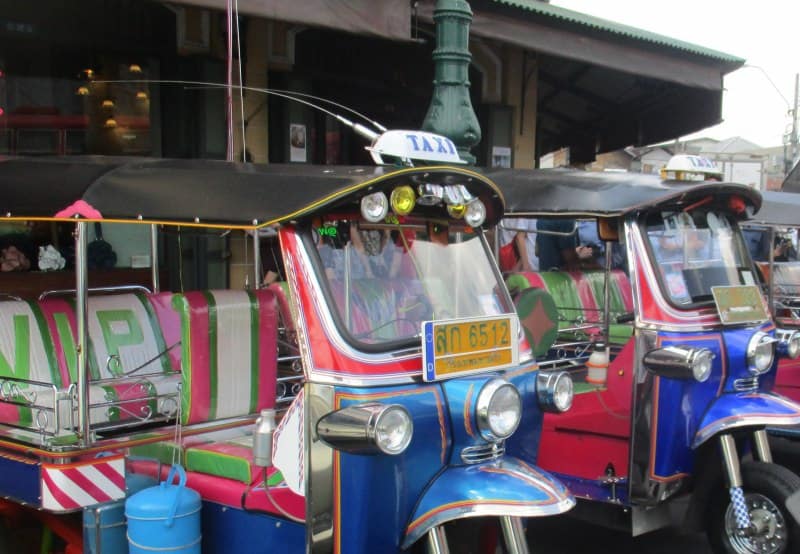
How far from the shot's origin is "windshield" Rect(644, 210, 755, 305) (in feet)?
A: 16.5

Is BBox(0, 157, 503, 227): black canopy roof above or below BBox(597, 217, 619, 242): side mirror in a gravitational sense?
above

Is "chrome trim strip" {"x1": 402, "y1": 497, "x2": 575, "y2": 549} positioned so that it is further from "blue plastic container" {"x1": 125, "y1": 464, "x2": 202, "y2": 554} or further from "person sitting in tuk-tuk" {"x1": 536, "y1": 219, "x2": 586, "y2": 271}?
"person sitting in tuk-tuk" {"x1": 536, "y1": 219, "x2": 586, "y2": 271}

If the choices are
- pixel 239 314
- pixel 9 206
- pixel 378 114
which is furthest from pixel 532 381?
pixel 378 114

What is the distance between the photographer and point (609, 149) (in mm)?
14656

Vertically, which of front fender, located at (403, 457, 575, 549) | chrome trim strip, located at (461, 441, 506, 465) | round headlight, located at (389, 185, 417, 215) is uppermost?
round headlight, located at (389, 185, 417, 215)

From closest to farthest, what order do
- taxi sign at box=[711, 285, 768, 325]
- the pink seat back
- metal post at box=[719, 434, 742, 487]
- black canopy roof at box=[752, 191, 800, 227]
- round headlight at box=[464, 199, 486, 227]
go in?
round headlight at box=[464, 199, 486, 227]
the pink seat back
metal post at box=[719, 434, 742, 487]
taxi sign at box=[711, 285, 768, 325]
black canopy roof at box=[752, 191, 800, 227]

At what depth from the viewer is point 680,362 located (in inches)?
179

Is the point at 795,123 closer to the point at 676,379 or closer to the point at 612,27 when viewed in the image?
the point at 612,27

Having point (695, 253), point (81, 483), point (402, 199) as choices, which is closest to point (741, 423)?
point (695, 253)

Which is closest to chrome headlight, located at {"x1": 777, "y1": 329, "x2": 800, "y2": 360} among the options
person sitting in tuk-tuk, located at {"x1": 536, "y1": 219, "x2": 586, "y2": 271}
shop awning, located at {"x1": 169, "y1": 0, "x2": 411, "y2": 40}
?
person sitting in tuk-tuk, located at {"x1": 536, "y1": 219, "x2": 586, "y2": 271}

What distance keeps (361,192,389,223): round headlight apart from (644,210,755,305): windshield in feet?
6.99

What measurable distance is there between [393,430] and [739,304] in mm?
2814

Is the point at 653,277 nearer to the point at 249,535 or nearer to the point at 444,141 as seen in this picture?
the point at 444,141

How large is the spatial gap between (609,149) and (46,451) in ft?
40.2
